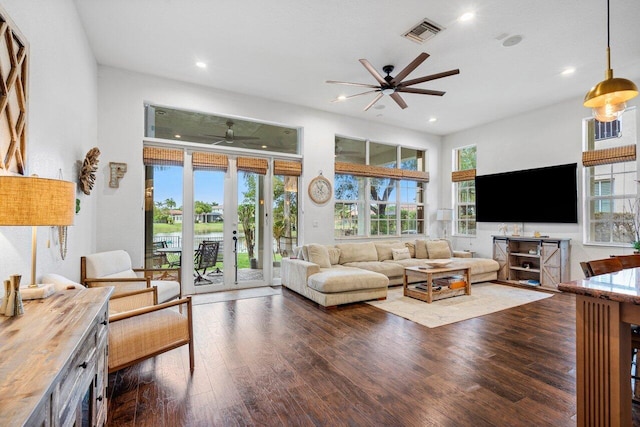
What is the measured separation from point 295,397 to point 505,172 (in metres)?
6.40

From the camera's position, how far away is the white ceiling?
321cm

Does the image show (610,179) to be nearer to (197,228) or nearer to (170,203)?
(197,228)

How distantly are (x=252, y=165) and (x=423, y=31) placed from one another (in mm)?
3286

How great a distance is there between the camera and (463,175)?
745 cm

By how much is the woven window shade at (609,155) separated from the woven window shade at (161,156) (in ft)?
22.4

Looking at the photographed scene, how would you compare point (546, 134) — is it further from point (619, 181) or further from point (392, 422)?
point (392, 422)

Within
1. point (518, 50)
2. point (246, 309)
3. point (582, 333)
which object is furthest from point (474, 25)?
point (246, 309)

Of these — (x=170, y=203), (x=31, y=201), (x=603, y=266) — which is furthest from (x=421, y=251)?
(x=31, y=201)

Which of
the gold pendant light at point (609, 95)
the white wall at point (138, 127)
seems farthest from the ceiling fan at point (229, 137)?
the gold pendant light at point (609, 95)

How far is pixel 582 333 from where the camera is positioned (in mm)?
1612

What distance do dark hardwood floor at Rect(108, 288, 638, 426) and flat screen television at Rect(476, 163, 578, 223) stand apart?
2760 millimetres

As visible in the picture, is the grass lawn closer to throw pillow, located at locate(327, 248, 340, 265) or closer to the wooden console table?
throw pillow, located at locate(327, 248, 340, 265)

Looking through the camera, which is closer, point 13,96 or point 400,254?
point 13,96

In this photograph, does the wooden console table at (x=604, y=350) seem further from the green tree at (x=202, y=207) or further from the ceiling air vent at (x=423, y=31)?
the green tree at (x=202, y=207)
